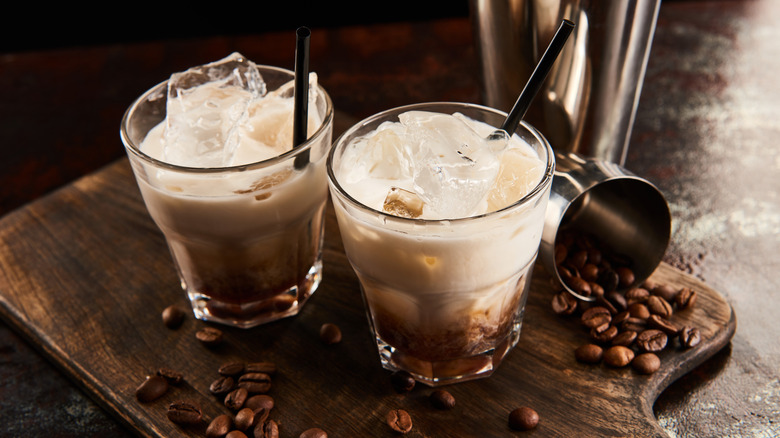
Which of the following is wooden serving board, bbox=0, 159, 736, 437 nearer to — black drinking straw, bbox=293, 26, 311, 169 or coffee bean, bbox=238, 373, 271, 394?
coffee bean, bbox=238, 373, 271, 394

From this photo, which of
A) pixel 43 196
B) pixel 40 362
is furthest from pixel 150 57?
pixel 40 362

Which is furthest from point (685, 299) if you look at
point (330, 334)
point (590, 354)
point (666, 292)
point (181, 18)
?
point (181, 18)

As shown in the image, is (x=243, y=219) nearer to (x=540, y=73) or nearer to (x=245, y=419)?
(x=245, y=419)

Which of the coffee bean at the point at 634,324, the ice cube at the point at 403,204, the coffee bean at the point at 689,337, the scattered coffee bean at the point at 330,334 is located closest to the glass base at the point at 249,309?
the scattered coffee bean at the point at 330,334

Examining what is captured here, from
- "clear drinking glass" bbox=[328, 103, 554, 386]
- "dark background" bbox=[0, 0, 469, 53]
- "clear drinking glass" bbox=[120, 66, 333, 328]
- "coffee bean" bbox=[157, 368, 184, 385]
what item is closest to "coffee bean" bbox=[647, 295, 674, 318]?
"clear drinking glass" bbox=[328, 103, 554, 386]

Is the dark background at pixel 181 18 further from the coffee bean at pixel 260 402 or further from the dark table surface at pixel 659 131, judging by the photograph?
the coffee bean at pixel 260 402

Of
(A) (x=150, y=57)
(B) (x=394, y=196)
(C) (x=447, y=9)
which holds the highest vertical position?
(B) (x=394, y=196)

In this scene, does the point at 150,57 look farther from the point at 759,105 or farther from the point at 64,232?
the point at 759,105
